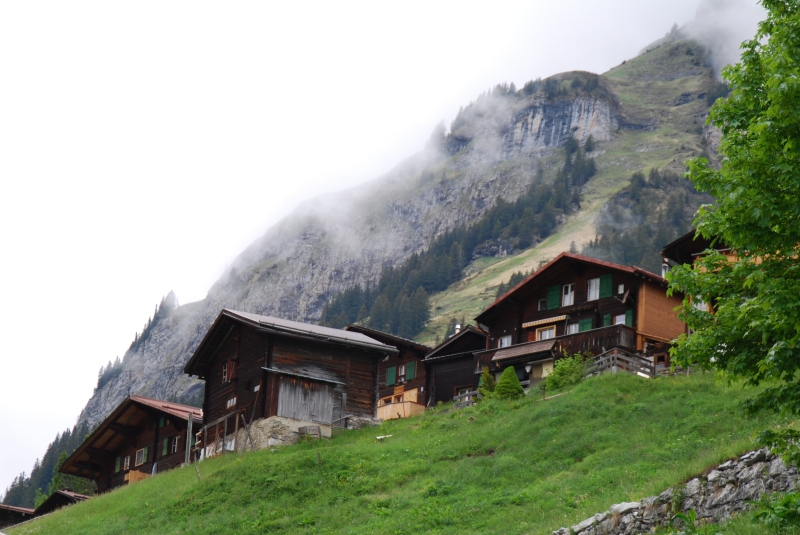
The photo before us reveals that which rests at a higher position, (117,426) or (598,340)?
(598,340)

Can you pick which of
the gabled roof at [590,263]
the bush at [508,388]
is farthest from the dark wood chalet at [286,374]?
the gabled roof at [590,263]

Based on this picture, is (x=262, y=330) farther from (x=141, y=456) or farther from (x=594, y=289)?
(x=594, y=289)

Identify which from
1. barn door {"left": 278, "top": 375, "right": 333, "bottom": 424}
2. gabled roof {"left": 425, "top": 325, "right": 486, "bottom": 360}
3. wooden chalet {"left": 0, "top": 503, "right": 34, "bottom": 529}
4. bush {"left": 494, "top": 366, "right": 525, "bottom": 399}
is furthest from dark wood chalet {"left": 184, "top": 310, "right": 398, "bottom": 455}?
wooden chalet {"left": 0, "top": 503, "right": 34, "bottom": 529}

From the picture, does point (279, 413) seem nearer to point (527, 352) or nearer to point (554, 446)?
point (527, 352)

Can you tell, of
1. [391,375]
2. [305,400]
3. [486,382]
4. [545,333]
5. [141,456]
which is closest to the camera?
[305,400]

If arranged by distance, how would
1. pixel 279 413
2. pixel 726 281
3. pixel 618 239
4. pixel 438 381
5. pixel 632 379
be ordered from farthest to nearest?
1. pixel 618 239
2. pixel 438 381
3. pixel 279 413
4. pixel 632 379
5. pixel 726 281

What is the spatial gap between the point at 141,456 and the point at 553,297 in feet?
99.1

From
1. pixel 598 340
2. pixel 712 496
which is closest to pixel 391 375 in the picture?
pixel 598 340

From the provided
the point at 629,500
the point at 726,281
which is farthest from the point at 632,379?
the point at 726,281

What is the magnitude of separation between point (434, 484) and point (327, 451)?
32.7ft

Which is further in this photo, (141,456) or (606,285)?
(141,456)

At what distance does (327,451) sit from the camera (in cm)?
4128

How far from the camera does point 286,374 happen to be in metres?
50.8

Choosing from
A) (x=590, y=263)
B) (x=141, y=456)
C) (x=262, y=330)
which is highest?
(x=590, y=263)
